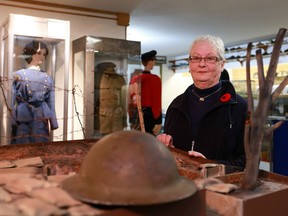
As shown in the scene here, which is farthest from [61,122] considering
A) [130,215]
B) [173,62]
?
[173,62]

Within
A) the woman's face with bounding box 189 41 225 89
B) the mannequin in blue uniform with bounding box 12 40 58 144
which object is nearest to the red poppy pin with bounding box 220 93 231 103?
the woman's face with bounding box 189 41 225 89

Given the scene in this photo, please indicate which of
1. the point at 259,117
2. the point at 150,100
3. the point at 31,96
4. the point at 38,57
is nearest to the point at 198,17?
the point at 150,100

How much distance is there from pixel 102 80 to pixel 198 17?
6.52 ft

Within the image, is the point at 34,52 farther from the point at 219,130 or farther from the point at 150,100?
the point at 219,130

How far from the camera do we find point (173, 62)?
36.3 ft

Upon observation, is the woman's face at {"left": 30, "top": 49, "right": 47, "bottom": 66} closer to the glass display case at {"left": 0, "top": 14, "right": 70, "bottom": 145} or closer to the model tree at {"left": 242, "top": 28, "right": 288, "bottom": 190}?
the glass display case at {"left": 0, "top": 14, "right": 70, "bottom": 145}

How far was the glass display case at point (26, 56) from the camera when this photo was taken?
3916 mm

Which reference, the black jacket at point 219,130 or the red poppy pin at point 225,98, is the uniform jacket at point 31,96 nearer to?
the black jacket at point 219,130

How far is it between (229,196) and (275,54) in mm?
466

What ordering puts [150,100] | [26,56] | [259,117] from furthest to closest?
[150,100] → [26,56] → [259,117]

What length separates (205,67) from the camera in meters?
1.99

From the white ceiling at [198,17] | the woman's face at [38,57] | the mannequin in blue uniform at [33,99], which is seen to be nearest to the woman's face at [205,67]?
the mannequin in blue uniform at [33,99]

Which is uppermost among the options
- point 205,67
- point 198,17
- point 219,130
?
point 198,17

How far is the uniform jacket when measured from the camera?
12.3ft
